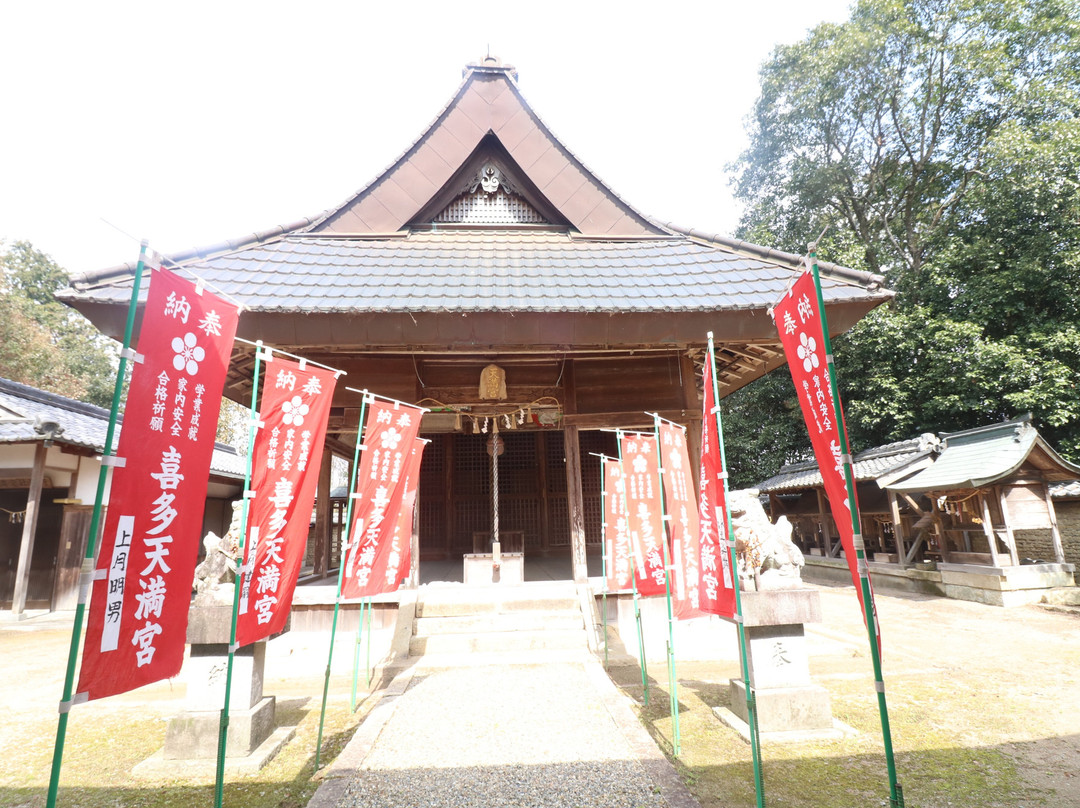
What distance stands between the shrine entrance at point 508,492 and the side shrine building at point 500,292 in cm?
175

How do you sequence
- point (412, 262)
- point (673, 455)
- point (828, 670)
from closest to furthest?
point (673, 455)
point (828, 670)
point (412, 262)

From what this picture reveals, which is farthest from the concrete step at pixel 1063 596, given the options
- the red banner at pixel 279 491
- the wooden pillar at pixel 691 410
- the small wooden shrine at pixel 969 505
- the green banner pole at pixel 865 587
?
the red banner at pixel 279 491

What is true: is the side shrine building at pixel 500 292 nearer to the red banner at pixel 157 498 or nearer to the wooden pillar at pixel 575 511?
the wooden pillar at pixel 575 511

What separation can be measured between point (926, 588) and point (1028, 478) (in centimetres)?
342

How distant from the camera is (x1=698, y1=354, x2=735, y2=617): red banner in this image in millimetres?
3883

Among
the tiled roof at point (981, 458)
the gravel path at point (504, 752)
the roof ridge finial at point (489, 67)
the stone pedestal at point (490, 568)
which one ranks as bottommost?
the gravel path at point (504, 752)

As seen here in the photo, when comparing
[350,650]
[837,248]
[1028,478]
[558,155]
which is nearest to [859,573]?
[350,650]

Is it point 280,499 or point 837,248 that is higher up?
point 837,248

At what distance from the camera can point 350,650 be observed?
6.43m

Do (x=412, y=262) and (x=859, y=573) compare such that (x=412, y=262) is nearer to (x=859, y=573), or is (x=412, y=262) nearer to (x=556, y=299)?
(x=556, y=299)

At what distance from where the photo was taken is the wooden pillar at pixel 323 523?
372 inches

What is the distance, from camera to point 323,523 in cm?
976

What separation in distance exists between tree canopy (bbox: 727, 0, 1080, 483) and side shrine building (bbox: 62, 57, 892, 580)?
10.7 m

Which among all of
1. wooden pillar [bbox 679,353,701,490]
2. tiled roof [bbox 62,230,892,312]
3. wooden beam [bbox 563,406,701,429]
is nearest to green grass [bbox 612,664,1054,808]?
wooden pillar [bbox 679,353,701,490]
